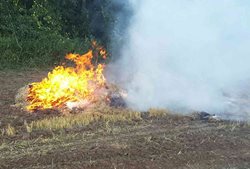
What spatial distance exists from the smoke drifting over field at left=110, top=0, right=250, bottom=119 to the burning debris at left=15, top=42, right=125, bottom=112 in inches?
20.9

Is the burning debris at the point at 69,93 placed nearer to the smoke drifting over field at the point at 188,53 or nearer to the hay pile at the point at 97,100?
the hay pile at the point at 97,100

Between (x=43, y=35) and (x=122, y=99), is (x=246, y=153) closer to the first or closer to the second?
(x=122, y=99)

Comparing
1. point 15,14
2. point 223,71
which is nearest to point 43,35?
point 15,14

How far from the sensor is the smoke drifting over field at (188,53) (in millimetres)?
11273

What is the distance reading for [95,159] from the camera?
275 inches

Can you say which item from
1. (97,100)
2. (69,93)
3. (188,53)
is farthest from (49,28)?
(97,100)

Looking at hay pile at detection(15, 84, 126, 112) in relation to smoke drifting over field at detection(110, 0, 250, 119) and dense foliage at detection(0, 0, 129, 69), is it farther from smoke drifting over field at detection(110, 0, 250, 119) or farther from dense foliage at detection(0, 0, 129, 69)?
dense foliage at detection(0, 0, 129, 69)

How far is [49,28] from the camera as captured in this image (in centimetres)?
2012

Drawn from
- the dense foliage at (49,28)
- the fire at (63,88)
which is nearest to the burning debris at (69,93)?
the fire at (63,88)

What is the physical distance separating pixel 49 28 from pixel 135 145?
1331 centimetres

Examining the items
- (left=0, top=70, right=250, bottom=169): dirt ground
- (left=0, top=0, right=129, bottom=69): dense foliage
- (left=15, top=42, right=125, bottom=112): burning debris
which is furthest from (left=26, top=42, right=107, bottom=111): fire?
(left=0, top=0, right=129, bottom=69): dense foliage

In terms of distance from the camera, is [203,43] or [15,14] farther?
[15,14]

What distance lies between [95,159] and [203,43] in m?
6.15

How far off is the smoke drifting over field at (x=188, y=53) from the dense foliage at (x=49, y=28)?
569 cm
